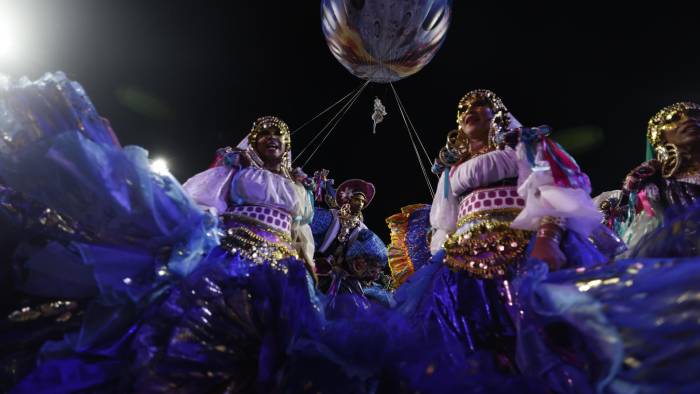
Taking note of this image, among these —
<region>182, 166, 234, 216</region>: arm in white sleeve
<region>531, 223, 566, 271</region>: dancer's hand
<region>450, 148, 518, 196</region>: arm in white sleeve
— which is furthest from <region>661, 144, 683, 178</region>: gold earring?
<region>182, 166, 234, 216</region>: arm in white sleeve

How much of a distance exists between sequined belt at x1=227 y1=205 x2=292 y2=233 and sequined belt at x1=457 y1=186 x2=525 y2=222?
883 mm

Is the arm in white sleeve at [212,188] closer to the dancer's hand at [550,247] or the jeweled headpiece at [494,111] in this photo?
the jeweled headpiece at [494,111]

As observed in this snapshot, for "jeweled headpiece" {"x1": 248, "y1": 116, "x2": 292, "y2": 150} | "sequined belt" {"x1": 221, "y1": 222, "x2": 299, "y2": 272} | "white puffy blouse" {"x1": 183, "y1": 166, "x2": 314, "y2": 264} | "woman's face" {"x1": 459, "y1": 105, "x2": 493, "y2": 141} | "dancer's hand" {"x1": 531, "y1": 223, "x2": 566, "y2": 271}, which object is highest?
"jeweled headpiece" {"x1": 248, "y1": 116, "x2": 292, "y2": 150}

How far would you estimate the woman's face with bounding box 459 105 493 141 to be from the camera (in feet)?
7.71

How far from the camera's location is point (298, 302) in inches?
59.2

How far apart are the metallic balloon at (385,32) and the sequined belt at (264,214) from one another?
111 cm

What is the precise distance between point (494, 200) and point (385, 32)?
4.24 feet

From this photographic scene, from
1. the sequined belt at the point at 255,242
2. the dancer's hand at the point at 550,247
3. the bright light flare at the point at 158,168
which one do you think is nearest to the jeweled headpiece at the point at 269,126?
the sequined belt at the point at 255,242

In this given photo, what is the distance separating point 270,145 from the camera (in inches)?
111

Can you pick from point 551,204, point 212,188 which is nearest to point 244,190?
point 212,188

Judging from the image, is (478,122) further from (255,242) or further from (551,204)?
(255,242)

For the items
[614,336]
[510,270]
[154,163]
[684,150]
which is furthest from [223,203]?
[684,150]

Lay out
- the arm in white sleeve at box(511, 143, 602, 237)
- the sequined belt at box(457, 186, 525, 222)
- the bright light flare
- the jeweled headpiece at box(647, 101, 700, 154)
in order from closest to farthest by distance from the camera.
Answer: the bright light flare < the arm in white sleeve at box(511, 143, 602, 237) < the sequined belt at box(457, 186, 525, 222) < the jeweled headpiece at box(647, 101, 700, 154)

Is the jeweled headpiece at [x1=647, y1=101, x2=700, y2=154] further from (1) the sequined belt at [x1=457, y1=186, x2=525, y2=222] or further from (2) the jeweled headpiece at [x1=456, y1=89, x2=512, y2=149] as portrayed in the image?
(1) the sequined belt at [x1=457, y1=186, x2=525, y2=222]
